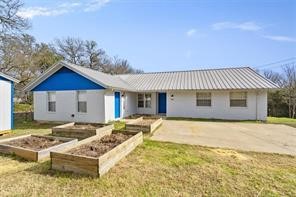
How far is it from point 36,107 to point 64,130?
7.70 meters

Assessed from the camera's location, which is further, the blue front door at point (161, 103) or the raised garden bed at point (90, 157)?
the blue front door at point (161, 103)

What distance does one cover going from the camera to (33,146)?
7.24 meters

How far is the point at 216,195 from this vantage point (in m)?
4.25

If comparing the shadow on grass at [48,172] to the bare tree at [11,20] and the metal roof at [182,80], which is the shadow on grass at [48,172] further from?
the bare tree at [11,20]

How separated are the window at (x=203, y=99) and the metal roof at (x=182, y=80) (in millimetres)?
722

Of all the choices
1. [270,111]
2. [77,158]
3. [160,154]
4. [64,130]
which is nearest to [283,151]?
[160,154]

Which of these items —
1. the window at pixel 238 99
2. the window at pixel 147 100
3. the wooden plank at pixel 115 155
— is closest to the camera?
the wooden plank at pixel 115 155

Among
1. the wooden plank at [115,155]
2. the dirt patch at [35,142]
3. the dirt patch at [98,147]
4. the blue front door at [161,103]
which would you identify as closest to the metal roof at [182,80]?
the blue front door at [161,103]

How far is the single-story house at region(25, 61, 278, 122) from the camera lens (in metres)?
14.8

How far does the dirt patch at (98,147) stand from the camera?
6.03 meters

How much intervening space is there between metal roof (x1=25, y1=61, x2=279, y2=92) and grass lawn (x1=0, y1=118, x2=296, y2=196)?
867 centimetres

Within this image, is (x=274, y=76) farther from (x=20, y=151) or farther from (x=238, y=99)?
(x=20, y=151)

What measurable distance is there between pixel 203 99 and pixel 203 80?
217cm

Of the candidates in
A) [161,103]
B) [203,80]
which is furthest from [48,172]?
[203,80]
